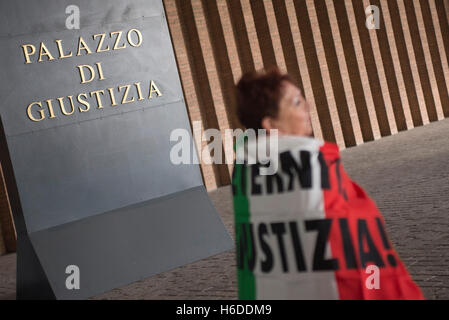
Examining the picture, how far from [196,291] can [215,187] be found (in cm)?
1039

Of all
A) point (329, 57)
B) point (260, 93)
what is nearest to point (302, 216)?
point (260, 93)

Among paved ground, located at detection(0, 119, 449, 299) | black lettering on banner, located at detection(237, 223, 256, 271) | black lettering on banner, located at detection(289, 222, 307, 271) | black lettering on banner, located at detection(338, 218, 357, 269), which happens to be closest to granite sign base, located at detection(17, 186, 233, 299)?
paved ground, located at detection(0, 119, 449, 299)

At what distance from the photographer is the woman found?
2197 millimetres

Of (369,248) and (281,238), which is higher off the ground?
(281,238)

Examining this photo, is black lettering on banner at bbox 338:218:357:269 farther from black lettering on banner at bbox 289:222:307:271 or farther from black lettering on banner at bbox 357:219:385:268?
black lettering on banner at bbox 289:222:307:271

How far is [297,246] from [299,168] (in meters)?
0.30

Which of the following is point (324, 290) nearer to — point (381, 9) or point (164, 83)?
point (164, 83)

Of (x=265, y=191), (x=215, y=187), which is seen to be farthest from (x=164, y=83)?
(x=215, y=187)

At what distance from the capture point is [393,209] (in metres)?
7.80

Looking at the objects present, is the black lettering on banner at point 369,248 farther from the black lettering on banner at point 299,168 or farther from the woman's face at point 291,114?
the woman's face at point 291,114

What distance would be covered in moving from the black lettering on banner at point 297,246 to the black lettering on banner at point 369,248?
221mm

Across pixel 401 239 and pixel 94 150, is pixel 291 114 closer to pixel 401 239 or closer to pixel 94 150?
pixel 401 239

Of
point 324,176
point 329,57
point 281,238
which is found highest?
point 329,57

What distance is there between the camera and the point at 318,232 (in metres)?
2.20
